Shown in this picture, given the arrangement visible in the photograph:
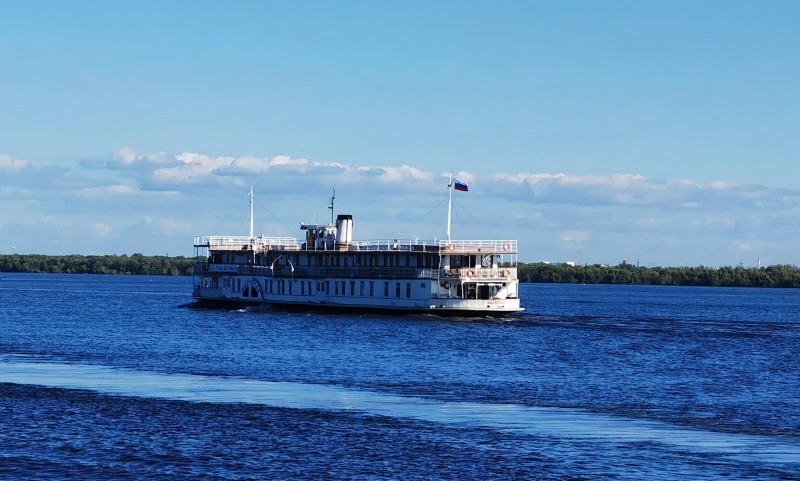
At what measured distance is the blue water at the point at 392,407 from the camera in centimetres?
3108

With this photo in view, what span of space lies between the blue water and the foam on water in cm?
12

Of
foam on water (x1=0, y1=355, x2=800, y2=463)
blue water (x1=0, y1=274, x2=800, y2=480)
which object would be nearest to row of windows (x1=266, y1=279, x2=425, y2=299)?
blue water (x1=0, y1=274, x2=800, y2=480)

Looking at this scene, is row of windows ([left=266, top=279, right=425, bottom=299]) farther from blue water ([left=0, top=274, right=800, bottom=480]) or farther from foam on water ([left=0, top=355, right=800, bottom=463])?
Result: foam on water ([left=0, top=355, right=800, bottom=463])

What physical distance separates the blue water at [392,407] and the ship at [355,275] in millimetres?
15634

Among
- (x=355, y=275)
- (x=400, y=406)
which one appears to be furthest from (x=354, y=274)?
(x=400, y=406)

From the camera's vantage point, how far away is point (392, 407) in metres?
41.5

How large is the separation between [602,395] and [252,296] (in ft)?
227

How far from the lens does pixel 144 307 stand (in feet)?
425

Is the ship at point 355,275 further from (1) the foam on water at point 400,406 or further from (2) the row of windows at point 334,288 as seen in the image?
(1) the foam on water at point 400,406

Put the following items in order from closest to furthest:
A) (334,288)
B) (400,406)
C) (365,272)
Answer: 1. (400,406)
2. (365,272)
3. (334,288)

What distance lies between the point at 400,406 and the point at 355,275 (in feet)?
199

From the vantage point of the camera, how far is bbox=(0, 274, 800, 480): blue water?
102 ft

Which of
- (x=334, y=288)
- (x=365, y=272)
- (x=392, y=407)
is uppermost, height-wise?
(x=365, y=272)

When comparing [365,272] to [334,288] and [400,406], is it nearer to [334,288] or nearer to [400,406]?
[334,288]
